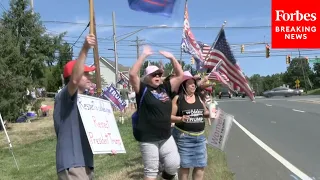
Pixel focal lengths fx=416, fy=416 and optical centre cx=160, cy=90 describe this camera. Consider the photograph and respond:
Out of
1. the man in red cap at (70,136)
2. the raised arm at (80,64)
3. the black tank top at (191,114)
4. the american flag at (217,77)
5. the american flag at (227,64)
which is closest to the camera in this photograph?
the raised arm at (80,64)

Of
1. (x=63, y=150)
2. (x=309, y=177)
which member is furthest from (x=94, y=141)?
(x=309, y=177)

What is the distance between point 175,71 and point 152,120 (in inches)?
32.0

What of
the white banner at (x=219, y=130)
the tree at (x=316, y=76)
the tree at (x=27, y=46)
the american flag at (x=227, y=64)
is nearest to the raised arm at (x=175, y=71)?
the white banner at (x=219, y=130)

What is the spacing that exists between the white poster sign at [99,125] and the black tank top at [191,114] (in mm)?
1407

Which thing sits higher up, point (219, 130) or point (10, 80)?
point (10, 80)

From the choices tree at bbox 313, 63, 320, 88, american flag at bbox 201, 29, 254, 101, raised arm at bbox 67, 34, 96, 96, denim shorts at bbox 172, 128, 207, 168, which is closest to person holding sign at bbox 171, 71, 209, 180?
denim shorts at bbox 172, 128, 207, 168

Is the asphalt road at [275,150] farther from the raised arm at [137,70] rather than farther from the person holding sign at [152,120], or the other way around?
the raised arm at [137,70]

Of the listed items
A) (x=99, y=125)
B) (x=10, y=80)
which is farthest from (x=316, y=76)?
(x=99, y=125)

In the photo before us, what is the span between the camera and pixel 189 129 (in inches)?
210

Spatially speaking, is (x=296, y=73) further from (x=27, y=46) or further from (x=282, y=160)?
(x=282, y=160)

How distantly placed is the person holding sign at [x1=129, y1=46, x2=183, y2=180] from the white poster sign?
0.53 m

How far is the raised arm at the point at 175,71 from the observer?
4.92m

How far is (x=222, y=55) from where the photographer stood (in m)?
7.20

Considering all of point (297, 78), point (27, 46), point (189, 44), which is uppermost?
point (27, 46)
